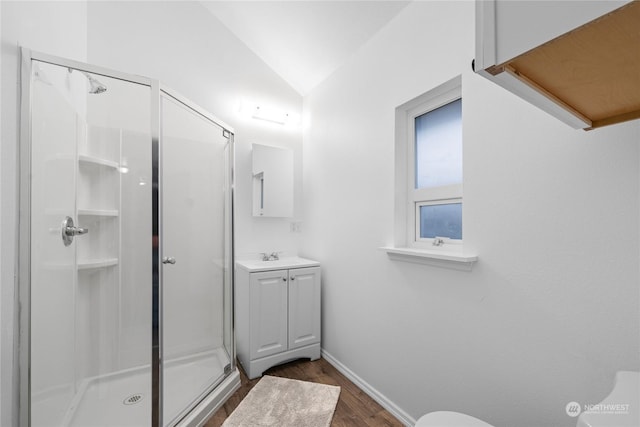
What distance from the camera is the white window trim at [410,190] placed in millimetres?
1552

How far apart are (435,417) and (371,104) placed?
1.77m

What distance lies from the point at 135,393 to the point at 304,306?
1.22m

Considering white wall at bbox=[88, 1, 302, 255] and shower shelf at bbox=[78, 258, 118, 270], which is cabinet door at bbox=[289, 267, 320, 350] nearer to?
white wall at bbox=[88, 1, 302, 255]

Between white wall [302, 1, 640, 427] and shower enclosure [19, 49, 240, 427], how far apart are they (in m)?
1.06

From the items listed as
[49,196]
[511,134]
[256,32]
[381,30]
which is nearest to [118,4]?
[256,32]

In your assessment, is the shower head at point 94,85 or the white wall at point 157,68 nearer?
the white wall at point 157,68

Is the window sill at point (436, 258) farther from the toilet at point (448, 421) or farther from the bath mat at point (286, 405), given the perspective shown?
the bath mat at point (286, 405)

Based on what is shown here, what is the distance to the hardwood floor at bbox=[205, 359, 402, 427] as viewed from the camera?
166 centimetres

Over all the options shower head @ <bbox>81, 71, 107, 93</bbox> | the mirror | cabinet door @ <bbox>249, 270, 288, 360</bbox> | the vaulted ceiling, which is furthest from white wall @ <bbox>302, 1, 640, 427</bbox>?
shower head @ <bbox>81, 71, 107, 93</bbox>

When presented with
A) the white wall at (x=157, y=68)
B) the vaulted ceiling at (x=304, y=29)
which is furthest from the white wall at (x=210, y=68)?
the vaulted ceiling at (x=304, y=29)

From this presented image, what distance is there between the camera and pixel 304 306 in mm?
2371

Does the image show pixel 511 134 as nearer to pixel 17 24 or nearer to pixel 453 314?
pixel 453 314

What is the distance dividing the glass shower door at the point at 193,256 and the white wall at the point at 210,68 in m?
0.48

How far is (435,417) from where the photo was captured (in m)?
1.01
